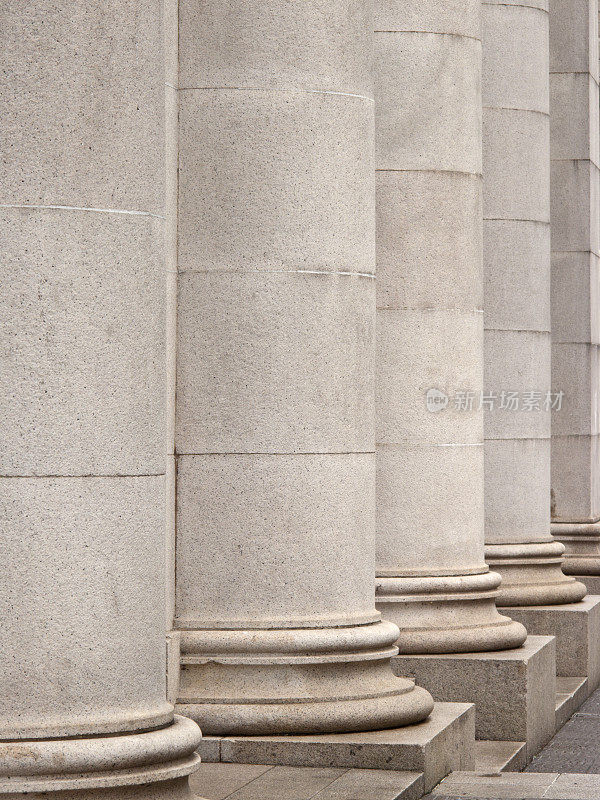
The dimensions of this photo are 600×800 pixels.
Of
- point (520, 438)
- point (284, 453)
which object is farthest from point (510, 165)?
point (284, 453)

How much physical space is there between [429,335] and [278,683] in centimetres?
735

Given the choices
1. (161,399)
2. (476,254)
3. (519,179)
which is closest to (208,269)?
(161,399)

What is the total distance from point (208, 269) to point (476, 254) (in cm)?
735

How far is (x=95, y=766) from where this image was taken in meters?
11.1

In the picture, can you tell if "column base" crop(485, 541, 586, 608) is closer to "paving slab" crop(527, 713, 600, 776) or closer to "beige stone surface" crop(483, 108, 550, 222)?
"paving slab" crop(527, 713, 600, 776)

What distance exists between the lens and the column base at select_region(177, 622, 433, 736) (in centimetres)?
1622

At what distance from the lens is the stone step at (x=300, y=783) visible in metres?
14.6

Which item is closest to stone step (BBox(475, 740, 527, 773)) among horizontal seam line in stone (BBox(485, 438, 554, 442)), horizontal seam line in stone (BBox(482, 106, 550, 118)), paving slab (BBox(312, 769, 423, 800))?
paving slab (BBox(312, 769, 423, 800))

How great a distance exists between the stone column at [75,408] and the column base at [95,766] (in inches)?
0.5

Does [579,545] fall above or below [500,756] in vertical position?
above

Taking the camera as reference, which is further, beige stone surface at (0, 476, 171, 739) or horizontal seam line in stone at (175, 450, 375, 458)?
horizontal seam line in stone at (175, 450, 375, 458)

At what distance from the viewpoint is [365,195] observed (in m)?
17.1

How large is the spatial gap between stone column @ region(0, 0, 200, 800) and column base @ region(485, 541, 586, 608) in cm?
1691

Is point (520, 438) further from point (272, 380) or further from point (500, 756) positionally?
point (272, 380)
